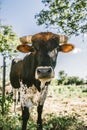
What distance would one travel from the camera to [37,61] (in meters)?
8.53

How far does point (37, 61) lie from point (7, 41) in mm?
24932

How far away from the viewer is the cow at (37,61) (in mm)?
8068

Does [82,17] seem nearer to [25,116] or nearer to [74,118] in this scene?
[74,118]

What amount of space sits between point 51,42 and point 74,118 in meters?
3.28

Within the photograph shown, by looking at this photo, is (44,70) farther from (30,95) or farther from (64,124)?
(64,124)

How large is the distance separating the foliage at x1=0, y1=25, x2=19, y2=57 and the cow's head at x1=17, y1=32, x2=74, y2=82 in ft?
77.2

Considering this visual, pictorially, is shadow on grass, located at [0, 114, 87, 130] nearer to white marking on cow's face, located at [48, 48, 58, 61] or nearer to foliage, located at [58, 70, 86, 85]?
white marking on cow's face, located at [48, 48, 58, 61]

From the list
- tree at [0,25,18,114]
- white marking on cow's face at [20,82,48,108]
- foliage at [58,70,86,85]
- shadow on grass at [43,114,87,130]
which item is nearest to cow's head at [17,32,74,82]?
white marking on cow's face at [20,82,48,108]

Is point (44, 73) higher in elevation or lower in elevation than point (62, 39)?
lower

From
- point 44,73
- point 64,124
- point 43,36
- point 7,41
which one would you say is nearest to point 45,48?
point 43,36

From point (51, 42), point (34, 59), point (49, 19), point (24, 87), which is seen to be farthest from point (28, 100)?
point (49, 19)

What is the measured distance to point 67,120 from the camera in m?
10.3

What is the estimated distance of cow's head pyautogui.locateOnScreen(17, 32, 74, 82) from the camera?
7.48m

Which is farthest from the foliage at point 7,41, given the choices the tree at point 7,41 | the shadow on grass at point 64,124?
the shadow on grass at point 64,124
